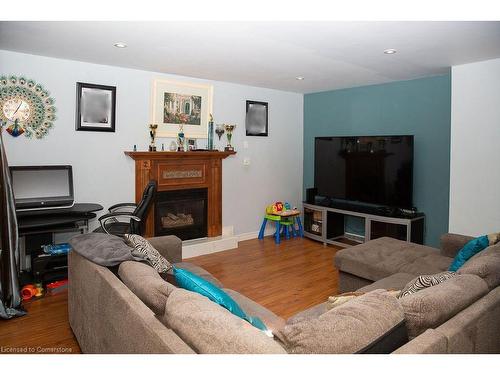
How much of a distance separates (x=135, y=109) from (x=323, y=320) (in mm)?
3854

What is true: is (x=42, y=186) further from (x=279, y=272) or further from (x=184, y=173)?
(x=279, y=272)

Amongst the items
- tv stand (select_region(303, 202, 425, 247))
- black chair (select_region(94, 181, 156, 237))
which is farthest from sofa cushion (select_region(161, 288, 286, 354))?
tv stand (select_region(303, 202, 425, 247))

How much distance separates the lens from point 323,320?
1380 mm

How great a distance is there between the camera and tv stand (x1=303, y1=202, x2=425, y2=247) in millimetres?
4562

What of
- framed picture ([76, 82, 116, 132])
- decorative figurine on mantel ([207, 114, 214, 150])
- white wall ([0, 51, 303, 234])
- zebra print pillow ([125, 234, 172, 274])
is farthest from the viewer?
decorative figurine on mantel ([207, 114, 214, 150])

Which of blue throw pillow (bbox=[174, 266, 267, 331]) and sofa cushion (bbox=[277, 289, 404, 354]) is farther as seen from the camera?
blue throw pillow (bbox=[174, 266, 267, 331])

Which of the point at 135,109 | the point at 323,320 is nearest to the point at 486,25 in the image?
the point at 323,320

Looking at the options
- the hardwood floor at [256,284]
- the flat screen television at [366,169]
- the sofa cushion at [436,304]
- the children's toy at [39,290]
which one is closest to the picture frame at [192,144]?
the hardwood floor at [256,284]

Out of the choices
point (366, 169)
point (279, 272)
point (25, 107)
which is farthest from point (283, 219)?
point (25, 107)

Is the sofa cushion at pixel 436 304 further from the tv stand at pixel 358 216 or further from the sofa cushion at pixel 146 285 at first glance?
the tv stand at pixel 358 216

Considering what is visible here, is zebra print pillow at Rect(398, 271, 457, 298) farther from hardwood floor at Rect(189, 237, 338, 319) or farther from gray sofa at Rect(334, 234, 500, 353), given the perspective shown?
hardwood floor at Rect(189, 237, 338, 319)

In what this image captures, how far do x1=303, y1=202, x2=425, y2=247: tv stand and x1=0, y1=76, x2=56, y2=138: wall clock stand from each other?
3723 millimetres

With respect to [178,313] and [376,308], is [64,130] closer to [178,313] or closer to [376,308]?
[178,313]

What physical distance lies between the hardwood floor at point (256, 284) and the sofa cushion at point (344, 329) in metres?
1.73
